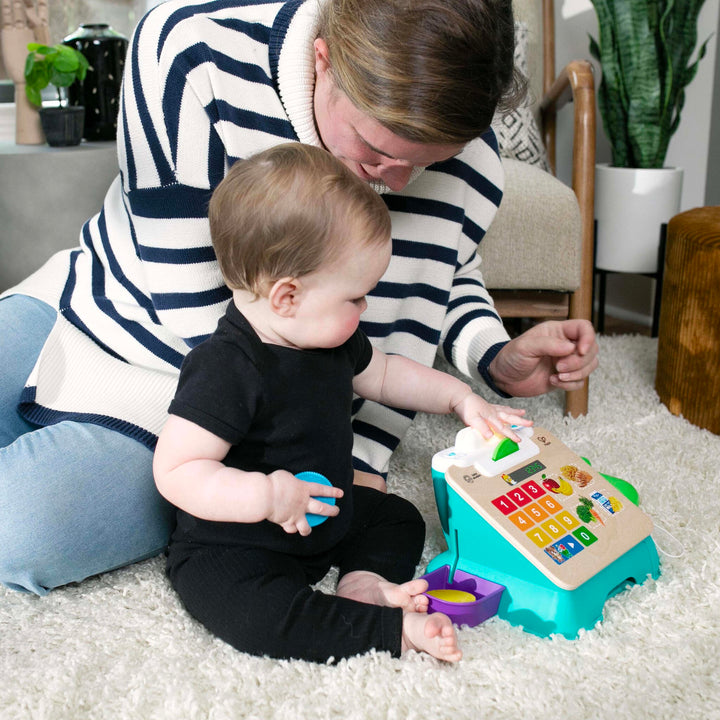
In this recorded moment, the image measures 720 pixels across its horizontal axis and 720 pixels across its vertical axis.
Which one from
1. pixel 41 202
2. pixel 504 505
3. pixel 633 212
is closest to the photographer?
pixel 504 505

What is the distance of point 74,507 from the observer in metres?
0.87

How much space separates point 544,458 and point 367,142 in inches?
15.8

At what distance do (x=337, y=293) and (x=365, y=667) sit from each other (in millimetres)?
356

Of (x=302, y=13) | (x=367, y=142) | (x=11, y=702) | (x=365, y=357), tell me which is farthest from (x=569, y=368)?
(x=11, y=702)

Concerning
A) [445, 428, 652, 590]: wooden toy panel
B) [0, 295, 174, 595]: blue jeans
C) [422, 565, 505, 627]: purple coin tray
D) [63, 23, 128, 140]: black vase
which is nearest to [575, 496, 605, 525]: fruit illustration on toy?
[445, 428, 652, 590]: wooden toy panel

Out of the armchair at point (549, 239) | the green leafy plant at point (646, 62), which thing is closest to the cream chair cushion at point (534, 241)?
the armchair at point (549, 239)

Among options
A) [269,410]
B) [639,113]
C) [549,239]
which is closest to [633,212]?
[639,113]

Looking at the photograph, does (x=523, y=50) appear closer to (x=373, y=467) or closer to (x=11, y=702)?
(x=373, y=467)

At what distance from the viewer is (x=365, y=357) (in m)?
0.94

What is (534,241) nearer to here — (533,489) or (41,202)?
(533,489)

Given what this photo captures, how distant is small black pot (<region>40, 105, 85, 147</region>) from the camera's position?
5.58 feet

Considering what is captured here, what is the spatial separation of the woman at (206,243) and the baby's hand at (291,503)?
→ 256 mm

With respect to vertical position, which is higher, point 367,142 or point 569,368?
point 367,142

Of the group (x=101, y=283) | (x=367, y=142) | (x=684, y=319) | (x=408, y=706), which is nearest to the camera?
(x=408, y=706)
